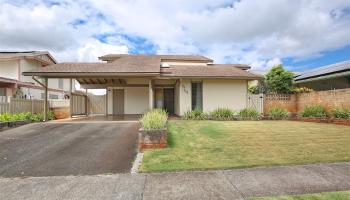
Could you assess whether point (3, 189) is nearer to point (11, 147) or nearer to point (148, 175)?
point (148, 175)

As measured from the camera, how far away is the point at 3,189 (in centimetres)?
482

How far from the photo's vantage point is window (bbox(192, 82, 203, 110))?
54.4 feet

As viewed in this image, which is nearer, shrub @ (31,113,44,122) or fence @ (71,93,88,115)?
shrub @ (31,113,44,122)

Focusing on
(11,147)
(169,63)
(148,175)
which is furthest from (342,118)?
(11,147)

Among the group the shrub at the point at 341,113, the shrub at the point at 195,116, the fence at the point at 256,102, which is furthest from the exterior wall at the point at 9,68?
the shrub at the point at 341,113

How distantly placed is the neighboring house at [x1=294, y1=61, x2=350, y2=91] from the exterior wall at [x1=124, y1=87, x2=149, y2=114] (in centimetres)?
1443

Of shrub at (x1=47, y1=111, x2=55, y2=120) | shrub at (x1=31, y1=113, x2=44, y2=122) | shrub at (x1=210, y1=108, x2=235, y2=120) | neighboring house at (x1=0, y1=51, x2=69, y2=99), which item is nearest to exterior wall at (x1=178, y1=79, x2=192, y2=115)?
shrub at (x1=210, y1=108, x2=235, y2=120)

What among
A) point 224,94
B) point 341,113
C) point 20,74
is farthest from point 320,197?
point 20,74

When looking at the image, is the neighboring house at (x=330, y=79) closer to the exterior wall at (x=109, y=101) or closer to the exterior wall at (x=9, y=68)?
the exterior wall at (x=109, y=101)

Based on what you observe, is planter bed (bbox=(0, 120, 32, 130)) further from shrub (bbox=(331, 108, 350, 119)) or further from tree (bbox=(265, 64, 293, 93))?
tree (bbox=(265, 64, 293, 93))

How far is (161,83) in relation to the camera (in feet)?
65.0

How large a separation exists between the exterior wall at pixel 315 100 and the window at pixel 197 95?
16.5 ft

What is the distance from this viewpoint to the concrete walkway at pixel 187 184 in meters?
4.55

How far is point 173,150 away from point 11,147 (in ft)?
17.8
